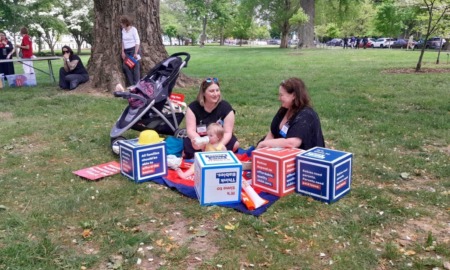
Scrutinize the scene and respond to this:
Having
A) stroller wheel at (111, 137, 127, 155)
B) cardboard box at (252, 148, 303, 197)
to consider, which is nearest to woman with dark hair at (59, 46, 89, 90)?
stroller wheel at (111, 137, 127, 155)

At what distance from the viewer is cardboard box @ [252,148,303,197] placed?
3506mm

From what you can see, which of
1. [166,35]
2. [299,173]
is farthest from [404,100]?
[166,35]

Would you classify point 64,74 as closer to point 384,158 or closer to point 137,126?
point 137,126

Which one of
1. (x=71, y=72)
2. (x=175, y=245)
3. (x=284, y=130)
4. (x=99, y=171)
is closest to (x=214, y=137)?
(x=284, y=130)

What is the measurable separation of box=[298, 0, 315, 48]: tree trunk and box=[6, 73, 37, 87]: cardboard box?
22.2m

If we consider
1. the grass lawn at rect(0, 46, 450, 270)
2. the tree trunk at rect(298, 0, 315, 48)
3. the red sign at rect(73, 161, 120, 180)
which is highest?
the tree trunk at rect(298, 0, 315, 48)

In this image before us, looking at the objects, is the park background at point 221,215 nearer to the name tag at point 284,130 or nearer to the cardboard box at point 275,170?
the cardboard box at point 275,170

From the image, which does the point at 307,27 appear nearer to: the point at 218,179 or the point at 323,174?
the point at 323,174

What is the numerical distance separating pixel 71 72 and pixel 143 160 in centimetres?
662

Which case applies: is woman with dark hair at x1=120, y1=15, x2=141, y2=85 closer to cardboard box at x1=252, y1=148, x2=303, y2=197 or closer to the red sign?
the red sign

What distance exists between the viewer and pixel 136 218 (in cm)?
327

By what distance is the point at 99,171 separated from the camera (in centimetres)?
426

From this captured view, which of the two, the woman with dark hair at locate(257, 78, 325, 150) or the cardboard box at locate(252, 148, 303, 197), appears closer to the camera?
the cardboard box at locate(252, 148, 303, 197)

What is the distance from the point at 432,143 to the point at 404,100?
2.88m
